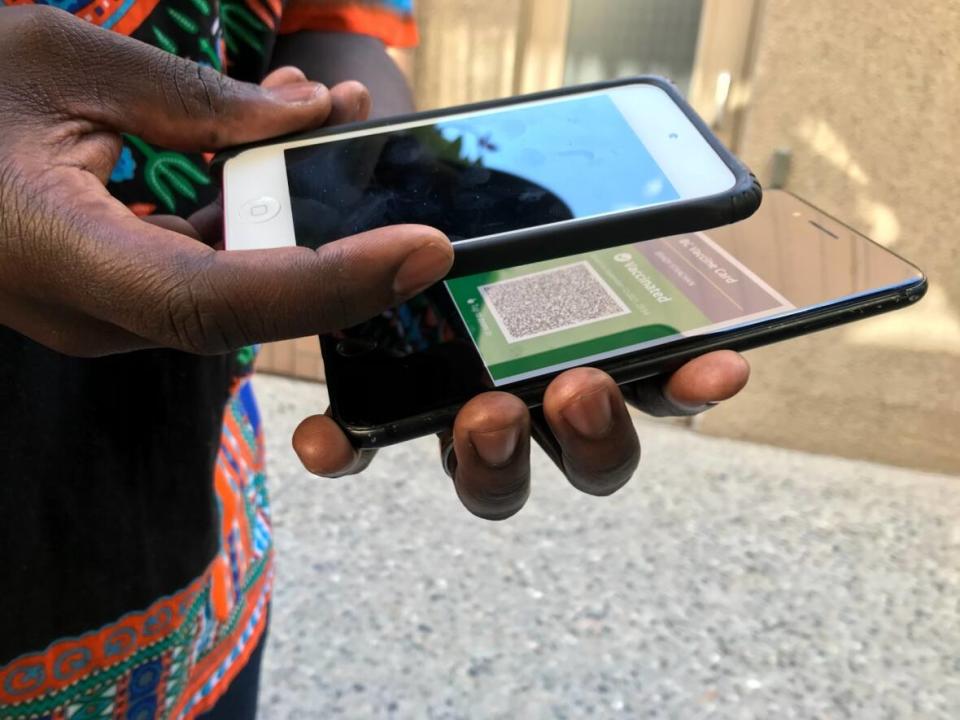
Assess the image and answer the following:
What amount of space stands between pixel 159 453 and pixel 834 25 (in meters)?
1.02

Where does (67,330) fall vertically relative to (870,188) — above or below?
above

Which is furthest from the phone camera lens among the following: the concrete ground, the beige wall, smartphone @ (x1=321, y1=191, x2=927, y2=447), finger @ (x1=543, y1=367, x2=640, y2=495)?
the beige wall

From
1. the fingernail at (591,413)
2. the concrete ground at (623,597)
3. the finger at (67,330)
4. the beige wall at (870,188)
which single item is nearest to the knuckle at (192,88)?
the finger at (67,330)

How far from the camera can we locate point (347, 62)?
50cm

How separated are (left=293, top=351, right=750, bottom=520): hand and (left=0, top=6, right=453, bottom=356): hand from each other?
88 mm

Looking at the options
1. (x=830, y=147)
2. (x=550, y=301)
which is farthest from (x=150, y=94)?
(x=830, y=147)

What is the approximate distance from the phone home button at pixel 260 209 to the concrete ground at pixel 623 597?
70cm

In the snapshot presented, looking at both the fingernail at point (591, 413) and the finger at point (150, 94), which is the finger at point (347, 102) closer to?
the finger at point (150, 94)

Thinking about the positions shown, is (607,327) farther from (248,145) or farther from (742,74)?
(742,74)

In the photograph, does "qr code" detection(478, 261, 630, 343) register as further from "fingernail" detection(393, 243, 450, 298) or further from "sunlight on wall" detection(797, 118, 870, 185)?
"sunlight on wall" detection(797, 118, 870, 185)

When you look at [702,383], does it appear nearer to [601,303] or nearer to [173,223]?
[601,303]

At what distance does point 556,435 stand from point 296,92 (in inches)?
8.3

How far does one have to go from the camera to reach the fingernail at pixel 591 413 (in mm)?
355

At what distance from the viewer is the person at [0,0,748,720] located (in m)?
0.28
